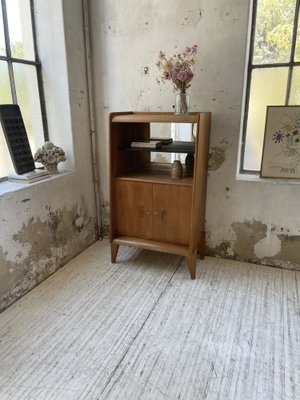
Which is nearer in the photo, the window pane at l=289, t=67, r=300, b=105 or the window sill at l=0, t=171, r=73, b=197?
the window sill at l=0, t=171, r=73, b=197

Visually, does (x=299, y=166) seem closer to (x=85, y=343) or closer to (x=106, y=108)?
(x=106, y=108)

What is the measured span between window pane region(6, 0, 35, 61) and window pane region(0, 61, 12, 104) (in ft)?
0.48

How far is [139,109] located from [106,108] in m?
0.34

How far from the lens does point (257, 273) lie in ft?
7.93

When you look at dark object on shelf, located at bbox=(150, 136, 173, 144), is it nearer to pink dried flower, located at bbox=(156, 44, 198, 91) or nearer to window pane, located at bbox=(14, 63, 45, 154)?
pink dried flower, located at bbox=(156, 44, 198, 91)

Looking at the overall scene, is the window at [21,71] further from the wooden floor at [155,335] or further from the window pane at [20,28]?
the wooden floor at [155,335]

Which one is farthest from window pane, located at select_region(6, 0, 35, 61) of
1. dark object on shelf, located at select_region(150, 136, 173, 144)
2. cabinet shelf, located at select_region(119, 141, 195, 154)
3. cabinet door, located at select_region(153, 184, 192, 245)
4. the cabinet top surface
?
cabinet door, located at select_region(153, 184, 192, 245)

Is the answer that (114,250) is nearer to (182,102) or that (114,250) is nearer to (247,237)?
(247,237)

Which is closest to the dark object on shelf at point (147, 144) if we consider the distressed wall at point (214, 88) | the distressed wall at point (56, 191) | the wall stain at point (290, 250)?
the distressed wall at point (214, 88)

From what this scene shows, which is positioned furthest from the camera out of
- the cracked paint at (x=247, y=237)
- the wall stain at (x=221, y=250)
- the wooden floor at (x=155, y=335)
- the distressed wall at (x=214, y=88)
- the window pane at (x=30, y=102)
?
the wall stain at (x=221, y=250)

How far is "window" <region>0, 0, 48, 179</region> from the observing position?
217 centimetres

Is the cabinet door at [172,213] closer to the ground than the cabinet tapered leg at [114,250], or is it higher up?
higher up

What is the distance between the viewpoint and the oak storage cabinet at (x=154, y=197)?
86.9 inches

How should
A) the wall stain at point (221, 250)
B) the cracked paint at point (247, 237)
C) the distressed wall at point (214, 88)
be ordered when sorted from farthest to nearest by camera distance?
1. the wall stain at point (221, 250)
2. the cracked paint at point (247, 237)
3. the distressed wall at point (214, 88)
